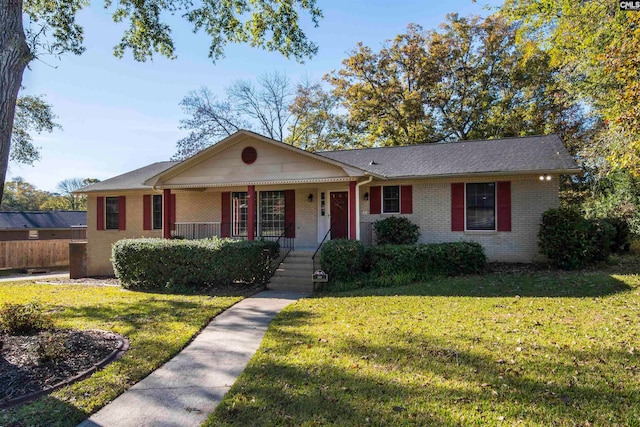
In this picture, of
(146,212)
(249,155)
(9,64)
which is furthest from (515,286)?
(146,212)

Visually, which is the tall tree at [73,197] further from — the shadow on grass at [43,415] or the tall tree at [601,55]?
the shadow on grass at [43,415]

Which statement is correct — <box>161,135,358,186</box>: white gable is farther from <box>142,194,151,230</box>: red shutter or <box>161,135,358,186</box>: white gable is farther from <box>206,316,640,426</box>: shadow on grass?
<box>206,316,640,426</box>: shadow on grass

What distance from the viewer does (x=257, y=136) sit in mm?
11945

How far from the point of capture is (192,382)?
450 centimetres

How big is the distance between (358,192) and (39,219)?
3303 cm

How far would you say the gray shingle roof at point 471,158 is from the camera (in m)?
11.7

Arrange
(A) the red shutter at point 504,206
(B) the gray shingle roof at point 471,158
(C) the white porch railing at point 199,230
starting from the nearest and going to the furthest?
(B) the gray shingle roof at point 471,158 → (A) the red shutter at point 504,206 → (C) the white porch railing at point 199,230

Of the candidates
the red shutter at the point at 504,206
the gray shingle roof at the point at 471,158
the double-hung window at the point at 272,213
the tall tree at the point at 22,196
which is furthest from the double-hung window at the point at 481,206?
the tall tree at the point at 22,196

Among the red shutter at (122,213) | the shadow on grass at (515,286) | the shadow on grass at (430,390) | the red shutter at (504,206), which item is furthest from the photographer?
the red shutter at (122,213)

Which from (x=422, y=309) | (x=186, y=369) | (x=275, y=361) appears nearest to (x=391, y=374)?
(x=275, y=361)

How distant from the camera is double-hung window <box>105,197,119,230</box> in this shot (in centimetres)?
1672

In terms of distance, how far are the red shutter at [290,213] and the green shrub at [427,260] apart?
475cm

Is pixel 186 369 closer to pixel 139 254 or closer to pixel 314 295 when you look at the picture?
pixel 314 295

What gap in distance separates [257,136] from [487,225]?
835 cm
